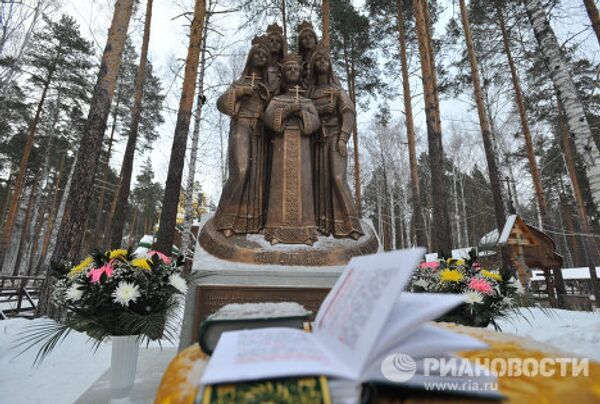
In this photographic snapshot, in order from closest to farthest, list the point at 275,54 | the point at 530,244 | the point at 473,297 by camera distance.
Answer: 1. the point at 473,297
2. the point at 275,54
3. the point at 530,244

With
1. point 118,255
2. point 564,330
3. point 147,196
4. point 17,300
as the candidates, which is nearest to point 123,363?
point 118,255

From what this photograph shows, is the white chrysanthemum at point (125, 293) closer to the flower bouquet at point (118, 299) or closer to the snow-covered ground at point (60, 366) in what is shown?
the flower bouquet at point (118, 299)

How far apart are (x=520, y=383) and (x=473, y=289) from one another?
2.19 m

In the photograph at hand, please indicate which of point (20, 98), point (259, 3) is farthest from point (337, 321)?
point (20, 98)

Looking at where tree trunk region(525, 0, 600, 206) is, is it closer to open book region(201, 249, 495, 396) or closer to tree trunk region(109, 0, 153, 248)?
open book region(201, 249, 495, 396)

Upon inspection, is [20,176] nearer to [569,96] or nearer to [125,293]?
[125,293]

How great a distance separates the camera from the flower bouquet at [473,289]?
9.08ft

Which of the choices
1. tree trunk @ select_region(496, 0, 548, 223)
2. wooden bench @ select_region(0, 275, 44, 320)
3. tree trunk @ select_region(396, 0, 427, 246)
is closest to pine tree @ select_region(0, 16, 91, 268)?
wooden bench @ select_region(0, 275, 44, 320)

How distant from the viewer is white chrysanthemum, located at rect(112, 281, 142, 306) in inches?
80.5

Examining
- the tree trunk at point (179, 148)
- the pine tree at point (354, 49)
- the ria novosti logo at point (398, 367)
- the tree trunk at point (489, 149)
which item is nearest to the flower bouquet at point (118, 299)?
the ria novosti logo at point (398, 367)

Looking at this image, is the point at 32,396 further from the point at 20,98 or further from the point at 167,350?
the point at 20,98

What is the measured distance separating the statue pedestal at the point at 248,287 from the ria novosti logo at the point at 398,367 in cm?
201

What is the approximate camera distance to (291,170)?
3.59 m

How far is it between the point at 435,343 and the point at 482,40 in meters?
16.1
